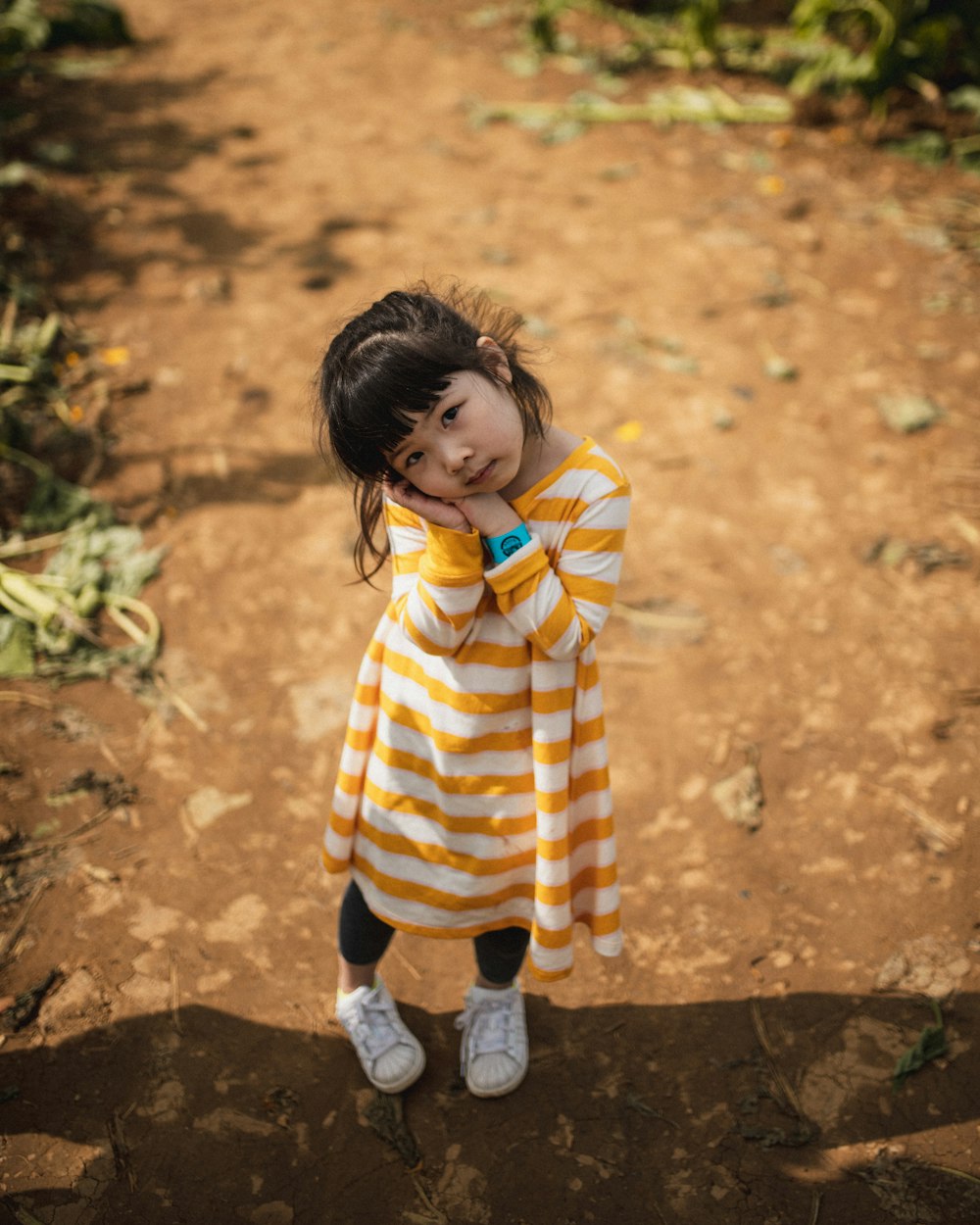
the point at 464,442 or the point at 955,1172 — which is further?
the point at 955,1172

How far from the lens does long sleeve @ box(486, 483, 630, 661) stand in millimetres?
1401

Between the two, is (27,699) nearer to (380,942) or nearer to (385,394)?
(380,942)

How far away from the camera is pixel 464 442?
4.44ft

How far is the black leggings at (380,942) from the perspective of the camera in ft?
6.18

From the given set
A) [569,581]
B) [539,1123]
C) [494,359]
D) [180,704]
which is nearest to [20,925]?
[180,704]

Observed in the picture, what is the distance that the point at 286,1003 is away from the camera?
218 centimetres

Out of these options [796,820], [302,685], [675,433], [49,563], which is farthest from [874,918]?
[49,563]

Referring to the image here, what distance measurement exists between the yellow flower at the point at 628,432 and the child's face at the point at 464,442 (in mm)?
2301

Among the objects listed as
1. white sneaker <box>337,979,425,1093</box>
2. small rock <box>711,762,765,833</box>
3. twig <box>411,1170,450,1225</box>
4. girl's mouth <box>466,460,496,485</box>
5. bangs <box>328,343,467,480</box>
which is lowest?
twig <box>411,1170,450,1225</box>

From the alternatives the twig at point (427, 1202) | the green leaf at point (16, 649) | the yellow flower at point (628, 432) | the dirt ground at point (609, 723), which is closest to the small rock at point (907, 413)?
the dirt ground at point (609, 723)

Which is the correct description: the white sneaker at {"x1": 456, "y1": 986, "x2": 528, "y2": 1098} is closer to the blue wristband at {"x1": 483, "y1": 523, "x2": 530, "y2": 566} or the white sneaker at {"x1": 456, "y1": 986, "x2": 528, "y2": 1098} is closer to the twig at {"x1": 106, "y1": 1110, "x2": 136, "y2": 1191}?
the twig at {"x1": 106, "y1": 1110, "x2": 136, "y2": 1191}

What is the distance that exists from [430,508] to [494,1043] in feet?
4.11

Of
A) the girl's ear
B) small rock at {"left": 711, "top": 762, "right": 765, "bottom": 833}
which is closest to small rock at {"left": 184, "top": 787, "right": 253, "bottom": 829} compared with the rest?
small rock at {"left": 711, "top": 762, "right": 765, "bottom": 833}

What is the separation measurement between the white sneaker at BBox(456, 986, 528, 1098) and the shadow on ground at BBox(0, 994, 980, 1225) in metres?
0.07
